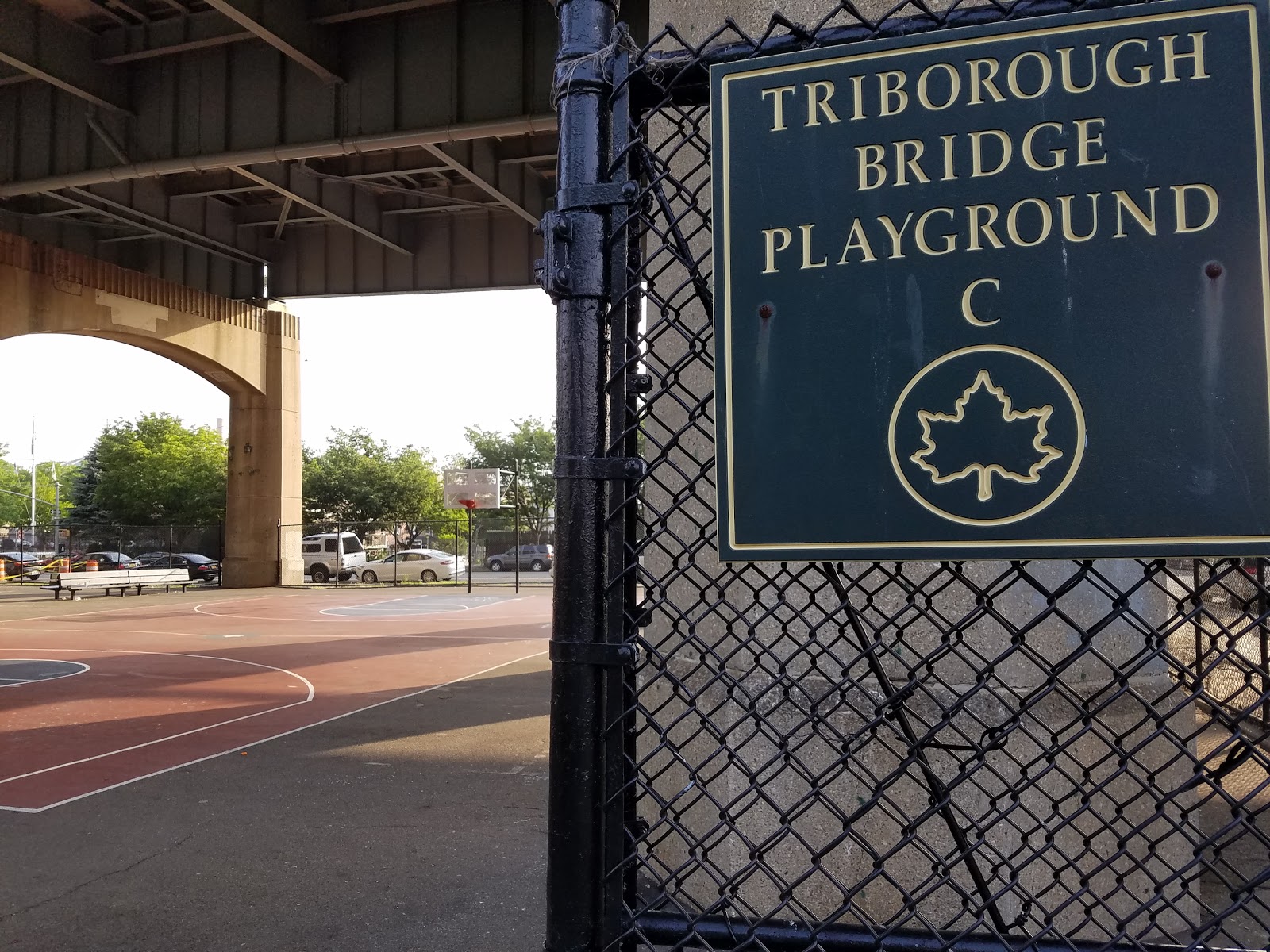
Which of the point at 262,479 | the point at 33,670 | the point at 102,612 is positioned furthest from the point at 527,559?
the point at 33,670

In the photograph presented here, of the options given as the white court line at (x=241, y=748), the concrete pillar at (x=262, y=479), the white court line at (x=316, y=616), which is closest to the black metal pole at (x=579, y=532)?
the white court line at (x=241, y=748)

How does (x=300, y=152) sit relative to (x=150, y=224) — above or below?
below

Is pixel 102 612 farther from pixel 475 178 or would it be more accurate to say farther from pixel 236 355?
pixel 475 178

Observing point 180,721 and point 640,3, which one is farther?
point 640,3

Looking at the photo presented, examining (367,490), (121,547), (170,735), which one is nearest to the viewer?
(170,735)

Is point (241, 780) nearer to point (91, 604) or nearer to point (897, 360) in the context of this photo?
point (897, 360)

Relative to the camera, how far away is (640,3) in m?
12.9

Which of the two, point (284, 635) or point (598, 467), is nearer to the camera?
point (598, 467)

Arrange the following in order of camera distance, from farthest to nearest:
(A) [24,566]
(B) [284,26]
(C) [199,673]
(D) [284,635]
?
(A) [24,566], (D) [284,635], (B) [284,26], (C) [199,673]

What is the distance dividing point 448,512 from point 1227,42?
184 ft

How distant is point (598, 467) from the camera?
1.78 meters

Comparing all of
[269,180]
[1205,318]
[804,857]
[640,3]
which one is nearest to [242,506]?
[269,180]

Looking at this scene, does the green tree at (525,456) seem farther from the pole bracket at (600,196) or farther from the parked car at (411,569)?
the pole bracket at (600,196)

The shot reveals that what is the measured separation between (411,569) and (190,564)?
8.72 metres
